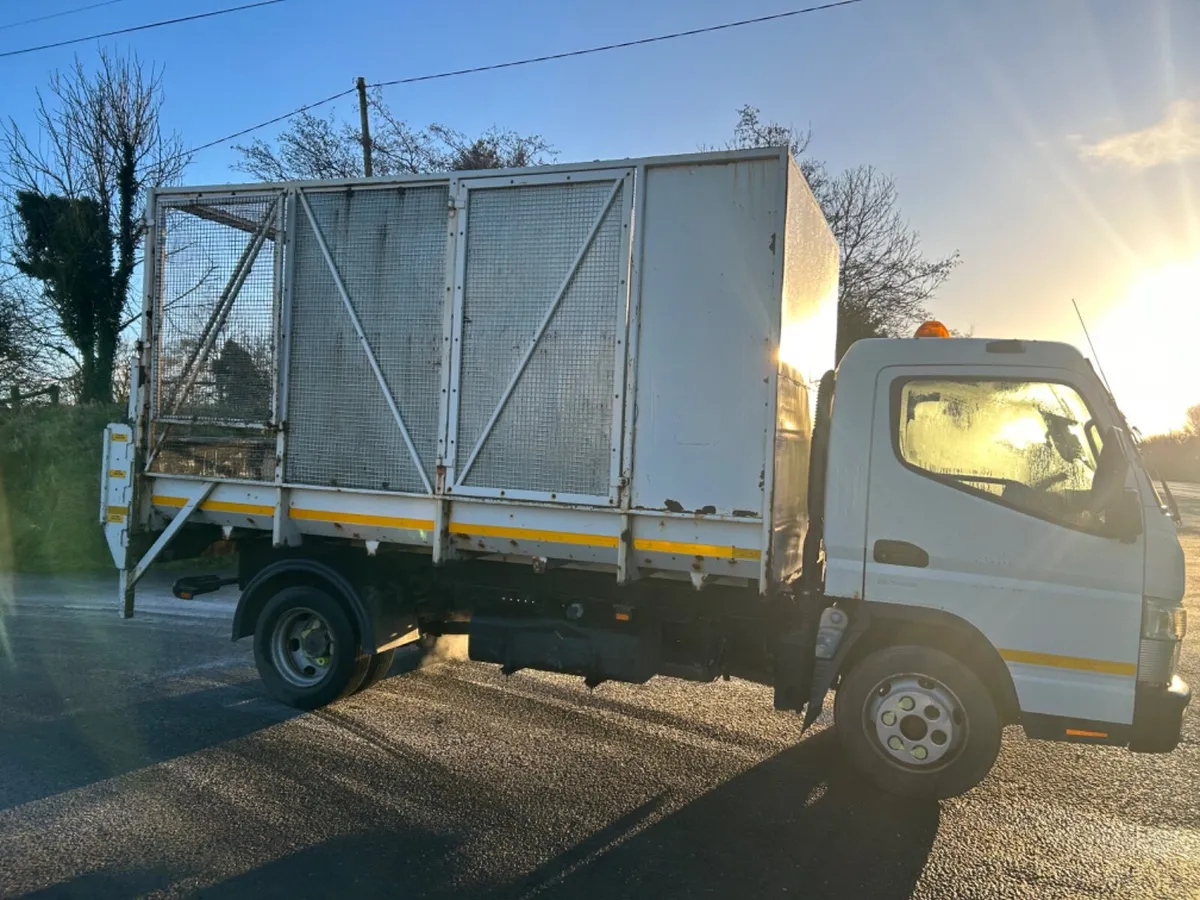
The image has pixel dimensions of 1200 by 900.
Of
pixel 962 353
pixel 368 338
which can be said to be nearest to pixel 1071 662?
pixel 962 353

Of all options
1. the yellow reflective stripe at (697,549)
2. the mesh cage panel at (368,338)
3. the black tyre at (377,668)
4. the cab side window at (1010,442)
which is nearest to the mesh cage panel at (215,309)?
the mesh cage panel at (368,338)

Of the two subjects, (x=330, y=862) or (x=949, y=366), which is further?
(x=949, y=366)

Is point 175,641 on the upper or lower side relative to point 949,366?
lower

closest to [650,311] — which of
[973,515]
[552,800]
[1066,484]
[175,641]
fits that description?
[973,515]

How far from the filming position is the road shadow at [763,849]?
3691mm

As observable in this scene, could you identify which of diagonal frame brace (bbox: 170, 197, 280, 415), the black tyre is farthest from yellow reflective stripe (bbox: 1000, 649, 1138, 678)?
diagonal frame brace (bbox: 170, 197, 280, 415)

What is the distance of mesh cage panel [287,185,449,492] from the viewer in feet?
18.3

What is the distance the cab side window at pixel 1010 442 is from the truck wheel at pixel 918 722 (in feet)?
3.20

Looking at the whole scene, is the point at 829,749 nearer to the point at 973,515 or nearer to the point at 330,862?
the point at 973,515

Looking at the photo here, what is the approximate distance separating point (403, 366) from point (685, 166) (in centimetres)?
→ 216

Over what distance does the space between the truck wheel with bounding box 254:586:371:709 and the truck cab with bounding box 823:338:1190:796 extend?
10.7 feet

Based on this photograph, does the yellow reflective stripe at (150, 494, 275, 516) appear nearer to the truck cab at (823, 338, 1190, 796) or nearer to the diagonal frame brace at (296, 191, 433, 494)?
the diagonal frame brace at (296, 191, 433, 494)

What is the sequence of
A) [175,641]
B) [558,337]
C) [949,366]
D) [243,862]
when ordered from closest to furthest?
[243,862] → [949,366] → [558,337] → [175,641]

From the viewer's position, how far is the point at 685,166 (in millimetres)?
5070
